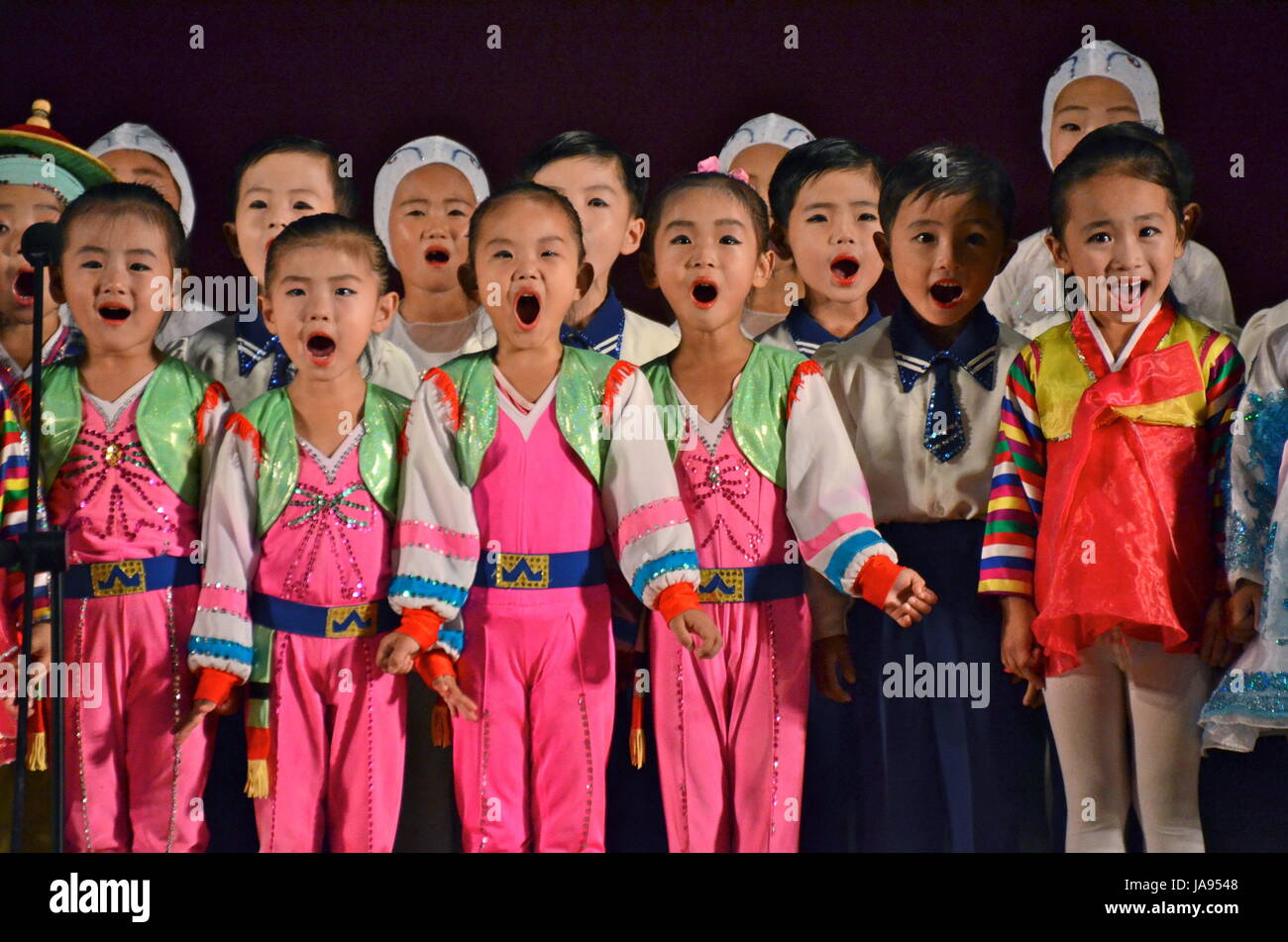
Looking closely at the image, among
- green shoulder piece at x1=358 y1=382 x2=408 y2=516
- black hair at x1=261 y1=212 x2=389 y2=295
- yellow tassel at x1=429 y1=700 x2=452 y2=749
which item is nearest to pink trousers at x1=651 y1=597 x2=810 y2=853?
yellow tassel at x1=429 y1=700 x2=452 y2=749

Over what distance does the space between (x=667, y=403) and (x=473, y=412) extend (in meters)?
0.38

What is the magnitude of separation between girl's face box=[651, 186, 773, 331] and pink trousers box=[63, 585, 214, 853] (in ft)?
3.77

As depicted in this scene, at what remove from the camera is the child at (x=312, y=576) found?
2.90m

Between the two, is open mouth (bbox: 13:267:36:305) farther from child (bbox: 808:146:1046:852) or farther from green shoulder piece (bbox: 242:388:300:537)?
child (bbox: 808:146:1046:852)

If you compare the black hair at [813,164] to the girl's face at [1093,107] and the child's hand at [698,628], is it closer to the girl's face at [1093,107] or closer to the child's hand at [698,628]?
the girl's face at [1093,107]

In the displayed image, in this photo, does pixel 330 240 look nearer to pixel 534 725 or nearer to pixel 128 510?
pixel 128 510

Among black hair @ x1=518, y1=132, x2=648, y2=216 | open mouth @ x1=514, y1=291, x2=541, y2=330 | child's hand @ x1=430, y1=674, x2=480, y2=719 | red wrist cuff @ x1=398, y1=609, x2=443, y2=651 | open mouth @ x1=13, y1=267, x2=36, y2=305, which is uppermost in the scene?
black hair @ x1=518, y1=132, x2=648, y2=216

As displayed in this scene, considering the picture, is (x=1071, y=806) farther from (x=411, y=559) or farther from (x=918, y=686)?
(x=411, y=559)

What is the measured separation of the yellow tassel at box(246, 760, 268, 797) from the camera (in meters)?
2.88

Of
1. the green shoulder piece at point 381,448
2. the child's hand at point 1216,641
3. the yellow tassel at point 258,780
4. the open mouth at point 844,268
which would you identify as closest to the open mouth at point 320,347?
the green shoulder piece at point 381,448

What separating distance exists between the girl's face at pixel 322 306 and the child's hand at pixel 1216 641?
5.59ft

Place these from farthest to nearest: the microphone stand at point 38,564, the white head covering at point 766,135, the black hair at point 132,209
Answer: the white head covering at point 766,135, the black hair at point 132,209, the microphone stand at point 38,564

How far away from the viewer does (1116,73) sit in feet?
10.6
